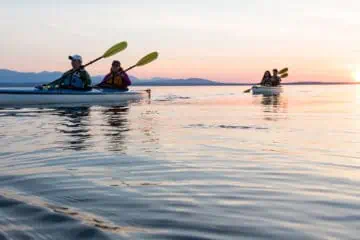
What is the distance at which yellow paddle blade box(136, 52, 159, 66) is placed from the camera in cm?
2653

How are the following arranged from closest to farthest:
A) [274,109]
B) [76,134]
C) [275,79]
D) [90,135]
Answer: [90,135]
[76,134]
[274,109]
[275,79]

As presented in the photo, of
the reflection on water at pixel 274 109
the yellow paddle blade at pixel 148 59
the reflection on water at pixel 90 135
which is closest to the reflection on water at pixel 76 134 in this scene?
the reflection on water at pixel 90 135

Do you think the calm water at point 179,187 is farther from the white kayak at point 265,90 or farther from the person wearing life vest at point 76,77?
the white kayak at point 265,90

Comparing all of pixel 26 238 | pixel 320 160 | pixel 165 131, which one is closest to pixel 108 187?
pixel 26 238

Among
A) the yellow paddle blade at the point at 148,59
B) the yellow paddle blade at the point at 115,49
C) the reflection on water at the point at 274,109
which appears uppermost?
the yellow paddle blade at the point at 115,49

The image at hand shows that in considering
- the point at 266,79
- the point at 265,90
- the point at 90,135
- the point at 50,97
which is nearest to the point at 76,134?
the point at 90,135

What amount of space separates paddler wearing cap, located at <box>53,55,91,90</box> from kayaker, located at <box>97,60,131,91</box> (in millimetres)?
2834

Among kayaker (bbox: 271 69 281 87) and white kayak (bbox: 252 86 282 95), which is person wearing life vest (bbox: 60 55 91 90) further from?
kayaker (bbox: 271 69 281 87)

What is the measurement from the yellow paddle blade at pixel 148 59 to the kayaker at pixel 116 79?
42.2 inches

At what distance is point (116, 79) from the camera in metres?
26.5

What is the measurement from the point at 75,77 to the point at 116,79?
393 cm

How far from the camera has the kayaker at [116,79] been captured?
26000 mm

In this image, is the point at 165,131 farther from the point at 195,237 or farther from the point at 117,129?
the point at 195,237

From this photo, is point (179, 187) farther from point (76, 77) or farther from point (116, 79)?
point (116, 79)
